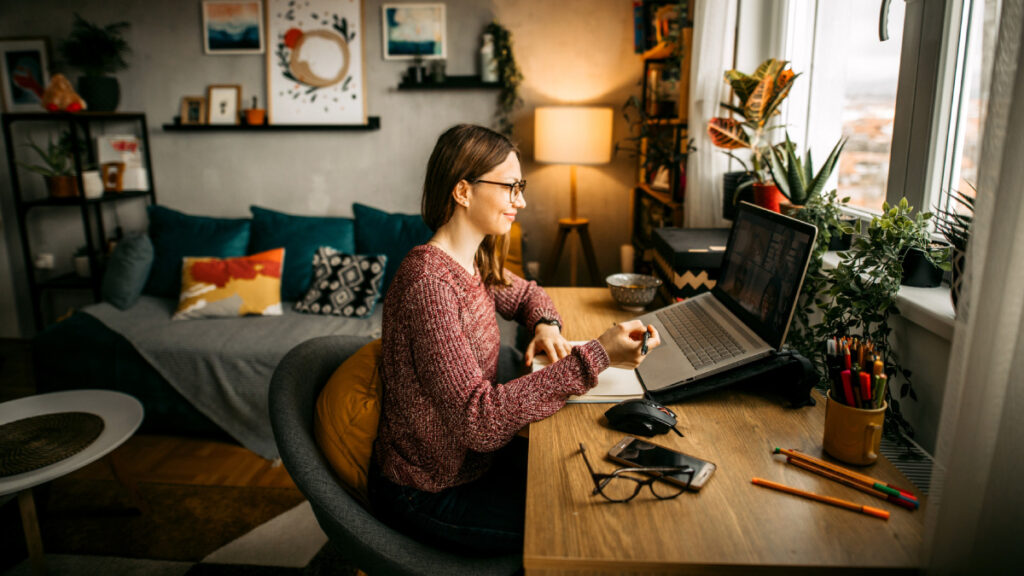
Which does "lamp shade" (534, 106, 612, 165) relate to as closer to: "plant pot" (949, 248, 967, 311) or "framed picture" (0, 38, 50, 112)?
"plant pot" (949, 248, 967, 311)

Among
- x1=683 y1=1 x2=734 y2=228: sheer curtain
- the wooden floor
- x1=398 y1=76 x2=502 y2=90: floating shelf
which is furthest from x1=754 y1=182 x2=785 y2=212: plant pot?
x1=398 y1=76 x2=502 y2=90: floating shelf

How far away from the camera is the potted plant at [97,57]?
3445mm

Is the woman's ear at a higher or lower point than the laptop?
higher

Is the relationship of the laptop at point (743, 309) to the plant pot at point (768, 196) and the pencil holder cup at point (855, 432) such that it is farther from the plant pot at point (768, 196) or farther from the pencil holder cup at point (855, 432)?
the plant pot at point (768, 196)

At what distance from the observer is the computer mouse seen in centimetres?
100

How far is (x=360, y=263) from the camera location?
2.99 meters

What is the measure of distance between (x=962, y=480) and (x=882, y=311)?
51 centimetres

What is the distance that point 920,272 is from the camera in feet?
3.82

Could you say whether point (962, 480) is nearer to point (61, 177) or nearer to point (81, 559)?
point (81, 559)

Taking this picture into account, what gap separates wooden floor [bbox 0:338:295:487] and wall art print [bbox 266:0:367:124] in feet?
6.36

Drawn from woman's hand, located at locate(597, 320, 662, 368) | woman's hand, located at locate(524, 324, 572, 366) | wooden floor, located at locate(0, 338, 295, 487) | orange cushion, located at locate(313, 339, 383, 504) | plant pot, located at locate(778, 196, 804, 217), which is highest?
plant pot, located at locate(778, 196, 804, 217)

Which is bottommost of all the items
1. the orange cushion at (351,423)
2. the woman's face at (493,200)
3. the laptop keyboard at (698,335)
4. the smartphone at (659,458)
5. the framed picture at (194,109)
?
the orange cushion at (351,423)

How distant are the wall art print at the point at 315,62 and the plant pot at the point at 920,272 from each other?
3.05 m

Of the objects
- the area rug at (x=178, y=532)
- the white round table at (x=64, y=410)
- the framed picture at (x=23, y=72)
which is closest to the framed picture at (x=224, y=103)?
the framed picture at (x=23, y=72)
